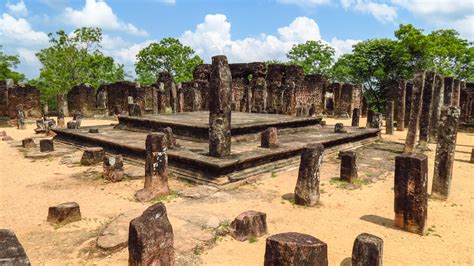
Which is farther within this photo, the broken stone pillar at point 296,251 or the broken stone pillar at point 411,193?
the broken stone pillar at point 411,193

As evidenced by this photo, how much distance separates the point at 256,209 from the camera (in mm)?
6020

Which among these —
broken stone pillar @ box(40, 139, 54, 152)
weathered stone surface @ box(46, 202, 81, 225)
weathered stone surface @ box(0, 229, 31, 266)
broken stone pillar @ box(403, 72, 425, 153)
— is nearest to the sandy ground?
weathered stone surface @ box(46, 202, 81, 225)

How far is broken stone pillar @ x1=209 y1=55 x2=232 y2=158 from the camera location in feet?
24.8

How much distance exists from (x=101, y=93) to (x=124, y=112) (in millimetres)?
2675

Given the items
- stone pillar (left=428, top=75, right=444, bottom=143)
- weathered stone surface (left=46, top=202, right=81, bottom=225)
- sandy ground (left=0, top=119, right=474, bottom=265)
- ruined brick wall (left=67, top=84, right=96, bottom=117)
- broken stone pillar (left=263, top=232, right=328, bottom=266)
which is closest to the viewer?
broken stone pillar (left=263, top=232, right=328, bottom=266)

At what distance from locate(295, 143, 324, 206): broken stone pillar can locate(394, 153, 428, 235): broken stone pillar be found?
1430mm

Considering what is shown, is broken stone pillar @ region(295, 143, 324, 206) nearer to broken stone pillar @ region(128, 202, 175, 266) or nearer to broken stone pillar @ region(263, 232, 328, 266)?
broken stone pillar @ region(263, 232, 328, 266)

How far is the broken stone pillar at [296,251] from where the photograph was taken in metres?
3.00

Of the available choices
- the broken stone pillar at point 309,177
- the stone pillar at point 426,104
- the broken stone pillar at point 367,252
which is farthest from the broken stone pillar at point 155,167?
the stone pillar at point 426,104

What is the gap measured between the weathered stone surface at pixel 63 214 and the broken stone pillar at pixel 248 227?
255cm

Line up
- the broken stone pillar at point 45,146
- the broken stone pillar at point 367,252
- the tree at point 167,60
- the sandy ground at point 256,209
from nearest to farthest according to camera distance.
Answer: the broken stone pillar at point 367,252, the sandy ground at point 256,209, the broken stone pillar at point 45,146, the tree at point 167,60

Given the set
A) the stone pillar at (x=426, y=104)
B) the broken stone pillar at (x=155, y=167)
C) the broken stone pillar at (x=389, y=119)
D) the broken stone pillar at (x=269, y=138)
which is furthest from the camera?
the broken stone pillar at (x=389, y=119)

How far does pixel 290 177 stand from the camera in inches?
326

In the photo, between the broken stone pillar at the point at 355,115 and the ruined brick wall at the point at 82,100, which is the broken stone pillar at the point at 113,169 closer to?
the broken stone pillar at the point at 355,115
